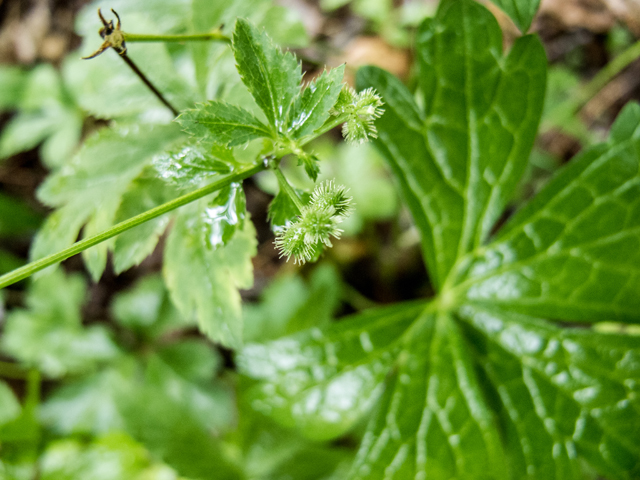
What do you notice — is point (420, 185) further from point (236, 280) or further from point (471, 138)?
point (236, 280)

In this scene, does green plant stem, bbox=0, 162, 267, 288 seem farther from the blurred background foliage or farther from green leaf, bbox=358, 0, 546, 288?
the blurred background foliage

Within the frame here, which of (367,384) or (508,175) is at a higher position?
(508,175)

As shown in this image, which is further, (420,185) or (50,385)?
(50,385)

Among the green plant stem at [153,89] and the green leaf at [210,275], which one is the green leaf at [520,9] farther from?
the green plant stem at [153,89]

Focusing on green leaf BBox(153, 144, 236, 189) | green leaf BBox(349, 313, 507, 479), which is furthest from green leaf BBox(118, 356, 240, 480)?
green leaf BBox(153, 144, 236, 189)

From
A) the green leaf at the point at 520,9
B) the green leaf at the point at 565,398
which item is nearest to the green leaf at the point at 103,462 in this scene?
the green leaf at the point at 565,398

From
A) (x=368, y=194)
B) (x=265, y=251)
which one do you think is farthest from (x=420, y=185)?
(x=265, y=251)

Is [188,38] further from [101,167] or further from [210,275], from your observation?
[210,275]
